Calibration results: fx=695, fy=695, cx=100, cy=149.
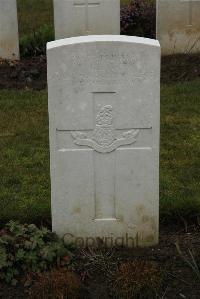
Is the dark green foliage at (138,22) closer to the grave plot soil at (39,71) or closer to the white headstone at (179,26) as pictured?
the white headstone at (179,26)

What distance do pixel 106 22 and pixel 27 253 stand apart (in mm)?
6550

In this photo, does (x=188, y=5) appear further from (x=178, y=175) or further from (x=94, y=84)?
(x=94, y=84)

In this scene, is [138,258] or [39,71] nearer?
[138,258]

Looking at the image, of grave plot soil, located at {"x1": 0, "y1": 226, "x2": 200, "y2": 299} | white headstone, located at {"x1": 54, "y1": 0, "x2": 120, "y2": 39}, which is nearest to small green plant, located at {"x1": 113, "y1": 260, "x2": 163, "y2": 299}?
grave plot soil, located at {"x1": 0, "y1": 226, "x2": 200, "y2": 299}

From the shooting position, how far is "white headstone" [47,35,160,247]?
4129 millimetres

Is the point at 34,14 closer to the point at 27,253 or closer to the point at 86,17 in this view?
the point at 86,17

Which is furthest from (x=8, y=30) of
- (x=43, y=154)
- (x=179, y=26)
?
(x=43, y=154)

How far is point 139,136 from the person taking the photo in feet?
14.1

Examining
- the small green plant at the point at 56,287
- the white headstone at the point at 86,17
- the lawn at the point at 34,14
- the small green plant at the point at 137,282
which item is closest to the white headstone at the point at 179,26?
the white headstone at the point at 86,17

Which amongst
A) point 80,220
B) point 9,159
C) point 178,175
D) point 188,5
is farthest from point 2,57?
point 80,220

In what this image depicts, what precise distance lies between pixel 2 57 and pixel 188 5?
9.30 ft

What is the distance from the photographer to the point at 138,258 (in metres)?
4.38

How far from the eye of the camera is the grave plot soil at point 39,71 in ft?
29.2

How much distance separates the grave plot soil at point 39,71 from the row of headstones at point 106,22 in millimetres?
332
